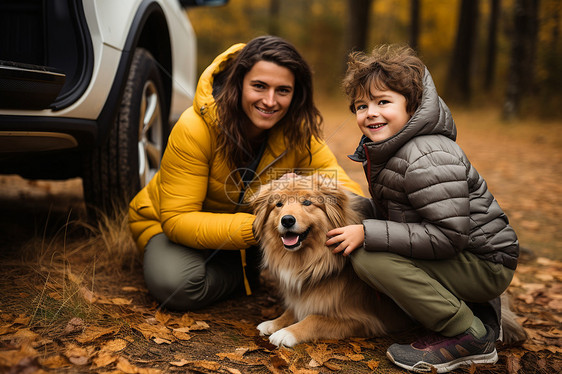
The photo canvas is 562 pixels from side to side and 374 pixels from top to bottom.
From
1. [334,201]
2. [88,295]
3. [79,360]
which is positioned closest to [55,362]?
[79,360]

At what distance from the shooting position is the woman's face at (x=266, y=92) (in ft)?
8.99

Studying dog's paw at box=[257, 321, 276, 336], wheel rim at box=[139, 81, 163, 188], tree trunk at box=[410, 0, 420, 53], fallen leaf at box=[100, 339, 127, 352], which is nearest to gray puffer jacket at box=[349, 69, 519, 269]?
dog's paw at box=[257, 321, 276, 336]

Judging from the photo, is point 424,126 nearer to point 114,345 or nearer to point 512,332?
point 512,332

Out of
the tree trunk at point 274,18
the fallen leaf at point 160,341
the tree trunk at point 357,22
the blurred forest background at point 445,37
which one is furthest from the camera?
the tree trunk at point 274,18

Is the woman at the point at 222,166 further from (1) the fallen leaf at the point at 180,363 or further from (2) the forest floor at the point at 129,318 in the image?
(1) the fallen leaf at the point at 180,363

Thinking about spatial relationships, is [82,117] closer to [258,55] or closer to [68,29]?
[68,29]

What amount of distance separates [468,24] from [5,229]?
16.7 metres

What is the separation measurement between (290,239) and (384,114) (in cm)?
85

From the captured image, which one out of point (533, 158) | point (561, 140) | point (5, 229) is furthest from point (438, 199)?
point (561, 140)

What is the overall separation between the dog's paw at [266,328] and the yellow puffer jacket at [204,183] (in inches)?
18.5

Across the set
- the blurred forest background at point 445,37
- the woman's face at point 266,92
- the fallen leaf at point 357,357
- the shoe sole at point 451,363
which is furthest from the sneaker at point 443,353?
the blurred forest background at point 445,37

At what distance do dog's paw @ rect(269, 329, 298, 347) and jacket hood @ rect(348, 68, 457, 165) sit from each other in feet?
3.46

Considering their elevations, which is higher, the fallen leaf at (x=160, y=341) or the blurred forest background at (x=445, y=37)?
the blurred forest background at (x=445, y=37)

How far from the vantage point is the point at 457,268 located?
227 cm
